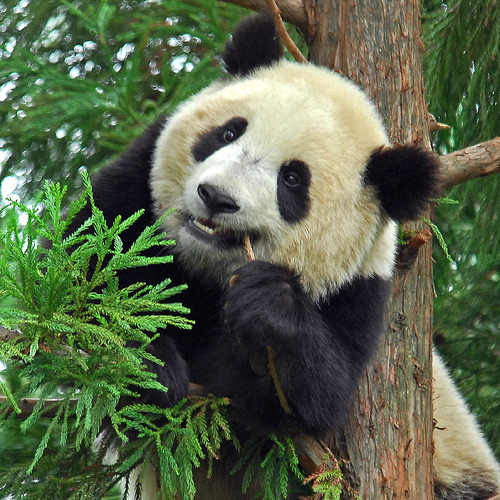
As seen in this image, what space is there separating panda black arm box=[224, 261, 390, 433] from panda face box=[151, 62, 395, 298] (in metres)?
0.17

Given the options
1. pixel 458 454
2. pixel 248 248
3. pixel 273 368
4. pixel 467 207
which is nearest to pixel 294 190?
pixel 248 248

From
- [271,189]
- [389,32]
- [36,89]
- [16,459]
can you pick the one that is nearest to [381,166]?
[271,189]

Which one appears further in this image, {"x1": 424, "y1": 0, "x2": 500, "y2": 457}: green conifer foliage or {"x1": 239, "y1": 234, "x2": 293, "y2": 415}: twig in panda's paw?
{"x1": 424, "y1": 0, "x2": 500, "y2": 457}: green conifer foliage

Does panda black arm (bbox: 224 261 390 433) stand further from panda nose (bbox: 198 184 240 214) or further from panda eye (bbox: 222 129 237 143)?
panda eye (bbox: 222 129 237 143)

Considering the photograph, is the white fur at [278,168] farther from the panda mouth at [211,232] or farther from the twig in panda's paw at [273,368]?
the twig in panda's paw at [273,368]

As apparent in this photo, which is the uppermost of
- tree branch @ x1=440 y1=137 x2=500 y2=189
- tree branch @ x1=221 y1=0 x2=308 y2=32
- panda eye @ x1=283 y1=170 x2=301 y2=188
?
tree branch @ x1=221 y1=0 x2=308 y2=32

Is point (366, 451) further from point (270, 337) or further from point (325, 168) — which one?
point (325, 168)

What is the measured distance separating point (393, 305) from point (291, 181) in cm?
104

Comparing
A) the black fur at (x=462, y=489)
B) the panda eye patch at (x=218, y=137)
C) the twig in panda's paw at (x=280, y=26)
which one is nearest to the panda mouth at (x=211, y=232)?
the panda eye patch at (x=218, y=137)

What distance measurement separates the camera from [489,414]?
558 centimetres

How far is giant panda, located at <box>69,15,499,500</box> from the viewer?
130 inches

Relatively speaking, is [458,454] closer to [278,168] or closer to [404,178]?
[404,178]

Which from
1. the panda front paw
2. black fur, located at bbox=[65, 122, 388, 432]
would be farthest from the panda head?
the panda front paw

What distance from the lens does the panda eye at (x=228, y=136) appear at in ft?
12.1
